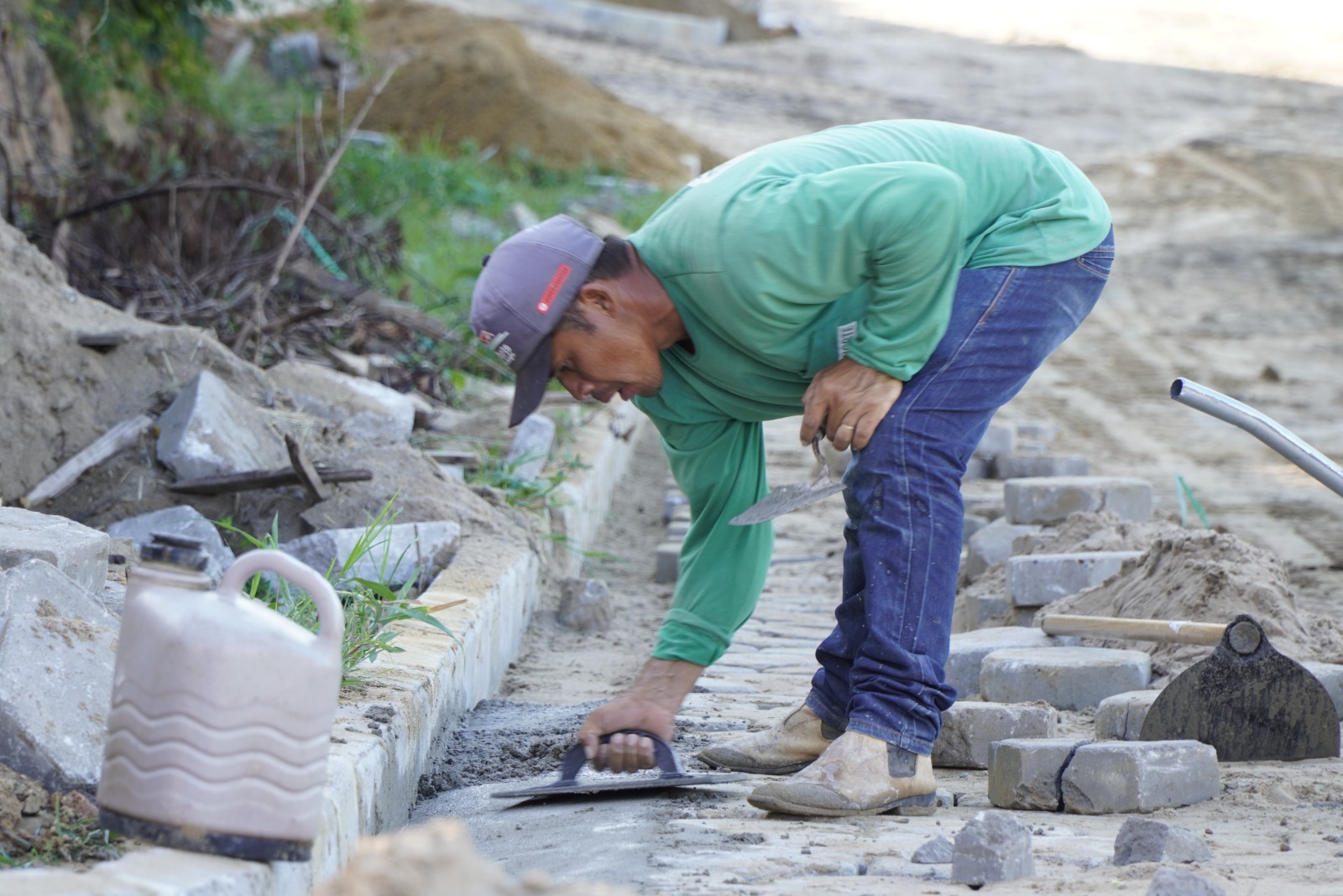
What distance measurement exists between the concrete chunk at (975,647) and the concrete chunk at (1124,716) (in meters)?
0.46

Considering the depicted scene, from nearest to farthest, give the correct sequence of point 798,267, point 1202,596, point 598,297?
point 798,267 → point 598,297 → point 1202,596

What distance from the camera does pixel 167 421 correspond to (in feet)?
14.1

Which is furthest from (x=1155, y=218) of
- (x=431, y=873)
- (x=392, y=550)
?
(x=431, y=873)

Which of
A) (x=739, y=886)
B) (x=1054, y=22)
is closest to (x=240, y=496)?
(x=739, y=886)

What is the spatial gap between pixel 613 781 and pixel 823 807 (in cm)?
47

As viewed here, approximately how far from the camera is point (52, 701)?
89.0 inches

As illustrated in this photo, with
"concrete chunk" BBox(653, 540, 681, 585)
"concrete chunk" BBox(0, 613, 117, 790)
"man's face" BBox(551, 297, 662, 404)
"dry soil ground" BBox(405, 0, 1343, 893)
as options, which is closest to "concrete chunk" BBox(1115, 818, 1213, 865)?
"dry soil ground" BBox(405, 0, 1343, 893)

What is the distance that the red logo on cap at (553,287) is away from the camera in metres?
2.63

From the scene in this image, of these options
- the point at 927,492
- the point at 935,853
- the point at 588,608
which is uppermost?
the point at 927,492

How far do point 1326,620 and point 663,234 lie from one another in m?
2.41

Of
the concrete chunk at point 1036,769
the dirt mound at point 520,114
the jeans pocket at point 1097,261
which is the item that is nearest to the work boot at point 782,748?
the concrete chunk at point 1036,769

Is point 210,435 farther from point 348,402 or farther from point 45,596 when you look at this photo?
point 45,596

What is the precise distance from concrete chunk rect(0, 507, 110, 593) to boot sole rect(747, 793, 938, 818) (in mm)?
1384

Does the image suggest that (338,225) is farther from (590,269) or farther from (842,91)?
(842,91)
